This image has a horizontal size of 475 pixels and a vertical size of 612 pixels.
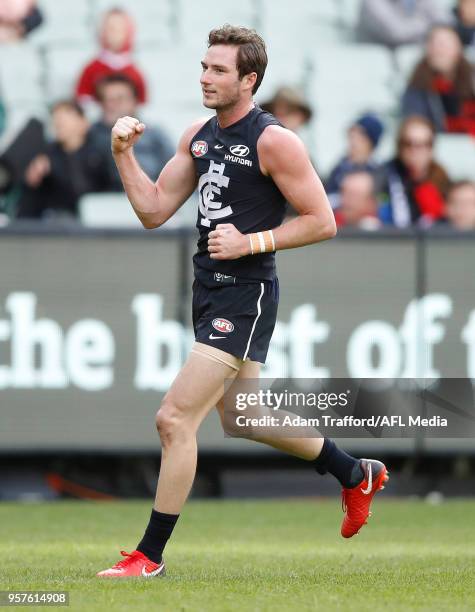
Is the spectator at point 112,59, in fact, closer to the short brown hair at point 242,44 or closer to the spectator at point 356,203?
the spectator at point 356,203

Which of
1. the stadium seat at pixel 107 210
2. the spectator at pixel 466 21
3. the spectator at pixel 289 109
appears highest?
the spectator at pixel 466 21

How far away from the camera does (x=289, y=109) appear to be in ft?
42.4

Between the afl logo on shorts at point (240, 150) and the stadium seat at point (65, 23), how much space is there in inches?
356

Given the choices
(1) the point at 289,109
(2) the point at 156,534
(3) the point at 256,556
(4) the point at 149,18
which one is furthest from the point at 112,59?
(2) the point at 156,534

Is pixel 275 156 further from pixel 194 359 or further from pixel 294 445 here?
pixel 294 445

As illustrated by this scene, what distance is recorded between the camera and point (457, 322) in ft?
37.6

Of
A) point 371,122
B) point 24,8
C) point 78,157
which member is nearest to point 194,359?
point 78,157

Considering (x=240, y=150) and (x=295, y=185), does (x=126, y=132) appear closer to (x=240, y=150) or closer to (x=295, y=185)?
(x=240, y=150)

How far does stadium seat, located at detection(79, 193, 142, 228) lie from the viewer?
12.5 meters

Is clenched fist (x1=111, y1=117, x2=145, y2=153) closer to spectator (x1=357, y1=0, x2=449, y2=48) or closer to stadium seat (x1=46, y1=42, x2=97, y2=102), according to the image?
stadium seat (x1=46, y1=42, x2=97, y2=102)

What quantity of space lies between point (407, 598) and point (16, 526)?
4.55 metres

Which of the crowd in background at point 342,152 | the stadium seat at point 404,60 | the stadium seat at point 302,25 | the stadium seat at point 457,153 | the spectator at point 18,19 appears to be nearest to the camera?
the crowd in background at point 342,152

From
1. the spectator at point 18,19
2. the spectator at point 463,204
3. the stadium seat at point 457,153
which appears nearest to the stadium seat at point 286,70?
the stadium seat at point 457,153

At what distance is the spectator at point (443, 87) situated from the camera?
13.9 meters
